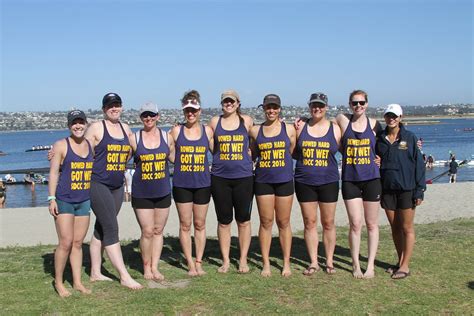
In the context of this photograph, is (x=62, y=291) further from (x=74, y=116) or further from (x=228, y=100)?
(x=228, y=100)

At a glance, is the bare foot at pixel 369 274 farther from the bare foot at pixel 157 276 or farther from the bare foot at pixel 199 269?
the bare foot at pixel 157 276

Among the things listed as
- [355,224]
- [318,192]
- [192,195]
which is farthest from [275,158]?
[355,224]

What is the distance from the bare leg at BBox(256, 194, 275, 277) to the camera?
Answer: 633 cm

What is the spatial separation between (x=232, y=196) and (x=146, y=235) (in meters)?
1.15

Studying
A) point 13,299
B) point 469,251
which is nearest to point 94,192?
point 13,299

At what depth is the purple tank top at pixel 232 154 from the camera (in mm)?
6199

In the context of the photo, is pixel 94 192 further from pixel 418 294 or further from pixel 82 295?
pixel 418 294

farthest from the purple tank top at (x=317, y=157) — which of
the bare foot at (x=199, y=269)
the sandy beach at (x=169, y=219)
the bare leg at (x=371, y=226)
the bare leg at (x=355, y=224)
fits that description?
the sandy beach at (x=169, y=219)

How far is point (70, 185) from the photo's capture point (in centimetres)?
561

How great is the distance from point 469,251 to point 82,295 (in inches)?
211

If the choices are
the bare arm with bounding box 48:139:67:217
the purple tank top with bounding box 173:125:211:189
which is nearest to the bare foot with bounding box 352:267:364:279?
the purple tank top with bounding box 173:125:211:189

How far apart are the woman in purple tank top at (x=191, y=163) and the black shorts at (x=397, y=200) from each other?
7.26ft

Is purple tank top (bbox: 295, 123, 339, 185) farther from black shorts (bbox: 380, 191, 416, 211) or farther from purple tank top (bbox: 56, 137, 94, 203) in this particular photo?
purple tank top (bbox: 56, 137, 94, 203)

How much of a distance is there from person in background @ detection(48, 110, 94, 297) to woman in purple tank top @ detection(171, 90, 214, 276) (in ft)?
3.50
